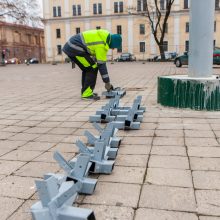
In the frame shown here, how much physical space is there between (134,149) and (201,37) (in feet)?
9.95

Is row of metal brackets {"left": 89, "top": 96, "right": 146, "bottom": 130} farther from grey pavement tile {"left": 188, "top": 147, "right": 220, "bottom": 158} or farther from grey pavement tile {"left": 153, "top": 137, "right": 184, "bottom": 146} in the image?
grey pavement tile {"left": 188, "top": 147, "right": 220, "bottom": 158}

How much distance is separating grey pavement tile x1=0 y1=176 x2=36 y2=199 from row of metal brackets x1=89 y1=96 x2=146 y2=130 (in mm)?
1856

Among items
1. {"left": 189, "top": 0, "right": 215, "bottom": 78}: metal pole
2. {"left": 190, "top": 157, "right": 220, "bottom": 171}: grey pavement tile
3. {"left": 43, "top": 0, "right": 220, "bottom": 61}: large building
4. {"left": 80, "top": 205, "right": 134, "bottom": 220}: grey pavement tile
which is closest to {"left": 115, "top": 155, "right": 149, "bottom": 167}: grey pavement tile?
{"left": 190, "top": 157, "right": 220, "bottom": 171}: grey pavement tile

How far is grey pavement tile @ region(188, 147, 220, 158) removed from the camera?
10.8 feet

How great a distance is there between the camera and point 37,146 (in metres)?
3.78

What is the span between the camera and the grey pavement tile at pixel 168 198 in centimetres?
226

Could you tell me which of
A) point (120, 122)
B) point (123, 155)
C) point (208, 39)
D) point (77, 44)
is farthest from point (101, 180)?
point (77, 44)

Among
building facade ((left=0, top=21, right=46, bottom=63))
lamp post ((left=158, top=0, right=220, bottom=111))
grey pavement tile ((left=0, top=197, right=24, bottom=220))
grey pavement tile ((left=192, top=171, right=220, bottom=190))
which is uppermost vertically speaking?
building facade ((left=0, top=21, right=46, bottom=63))

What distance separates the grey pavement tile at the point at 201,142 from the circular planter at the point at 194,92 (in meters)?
1.62

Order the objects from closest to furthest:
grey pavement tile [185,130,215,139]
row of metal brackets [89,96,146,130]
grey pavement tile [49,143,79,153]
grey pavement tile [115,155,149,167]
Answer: grey pavement tile [115,155,149,167]
grey pavement tile [49,143,79,153]
grey pavement tile [185,130,215,139]
row of metal brackets [89,96,146,130]

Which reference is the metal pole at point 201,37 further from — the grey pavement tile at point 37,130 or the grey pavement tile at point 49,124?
the grey pavement tile at point 37,130

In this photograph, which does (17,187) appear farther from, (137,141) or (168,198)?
(137,141)

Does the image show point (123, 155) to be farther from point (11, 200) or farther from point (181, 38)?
point (181, 38)

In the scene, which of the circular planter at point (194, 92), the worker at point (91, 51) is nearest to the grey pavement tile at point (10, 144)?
the circular planter at point (194, 92)
